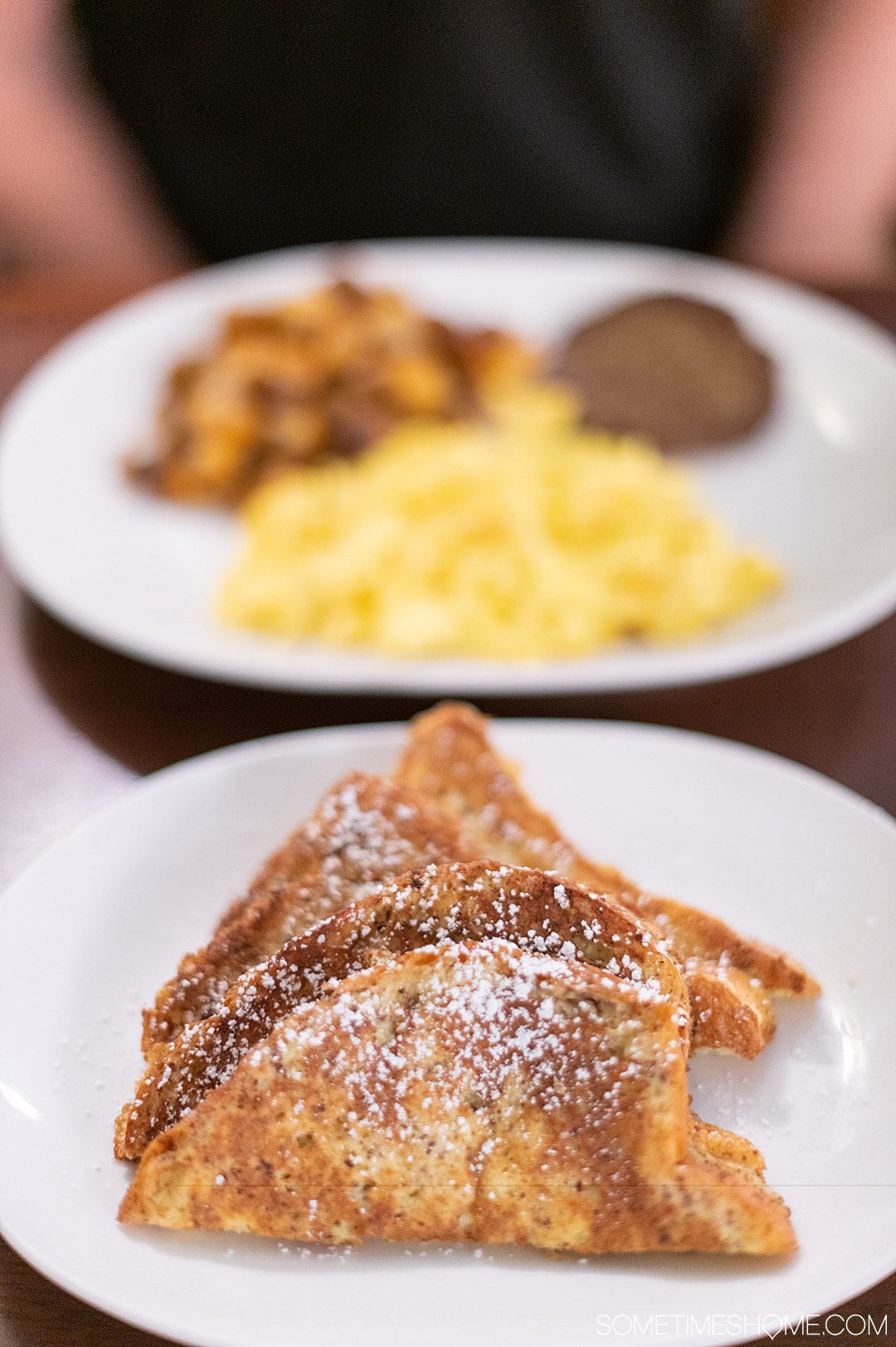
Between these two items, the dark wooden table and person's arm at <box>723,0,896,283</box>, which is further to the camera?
person's arm at <box>723,0,896,283</box>

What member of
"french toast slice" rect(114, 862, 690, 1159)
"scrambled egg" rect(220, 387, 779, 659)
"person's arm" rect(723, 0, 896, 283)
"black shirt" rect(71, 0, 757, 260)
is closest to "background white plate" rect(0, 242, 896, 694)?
"scrambled egg" rect(220, 387, 779, 659)

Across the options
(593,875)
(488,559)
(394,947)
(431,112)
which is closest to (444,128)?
(431,112)

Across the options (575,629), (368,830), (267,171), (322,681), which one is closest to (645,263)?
(267,171)

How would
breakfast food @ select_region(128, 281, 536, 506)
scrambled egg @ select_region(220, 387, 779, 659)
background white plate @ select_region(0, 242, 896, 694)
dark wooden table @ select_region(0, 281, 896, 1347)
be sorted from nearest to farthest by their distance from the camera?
1. dark wooden table @ select_region(0, 281, 896, 1347)
2. background white plate @ select_region(0, 242, 896, 694)
3. scrambled egg @ select_region(220, 387, 779, 659)
4. breakfast food @ select_region(128, 281, 536, 506)

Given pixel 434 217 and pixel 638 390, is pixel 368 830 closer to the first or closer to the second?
pixel 638 390

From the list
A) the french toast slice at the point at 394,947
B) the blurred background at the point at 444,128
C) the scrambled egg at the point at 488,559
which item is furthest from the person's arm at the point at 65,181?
the french toast slice at the point at 394,947

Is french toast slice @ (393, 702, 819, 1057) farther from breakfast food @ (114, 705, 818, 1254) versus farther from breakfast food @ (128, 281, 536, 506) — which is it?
breakfast food @ (128, 281, 536, 506)

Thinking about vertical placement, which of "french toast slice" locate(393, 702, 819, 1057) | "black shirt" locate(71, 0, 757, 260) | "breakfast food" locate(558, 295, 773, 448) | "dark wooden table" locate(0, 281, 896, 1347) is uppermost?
"black shirt" locate(71, 0, 757, 260)

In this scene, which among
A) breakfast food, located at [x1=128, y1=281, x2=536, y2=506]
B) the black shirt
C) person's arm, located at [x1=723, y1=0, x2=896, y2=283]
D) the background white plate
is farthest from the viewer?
person's arm, located at [x1=723, y1=0, x2=896, y2=283]
